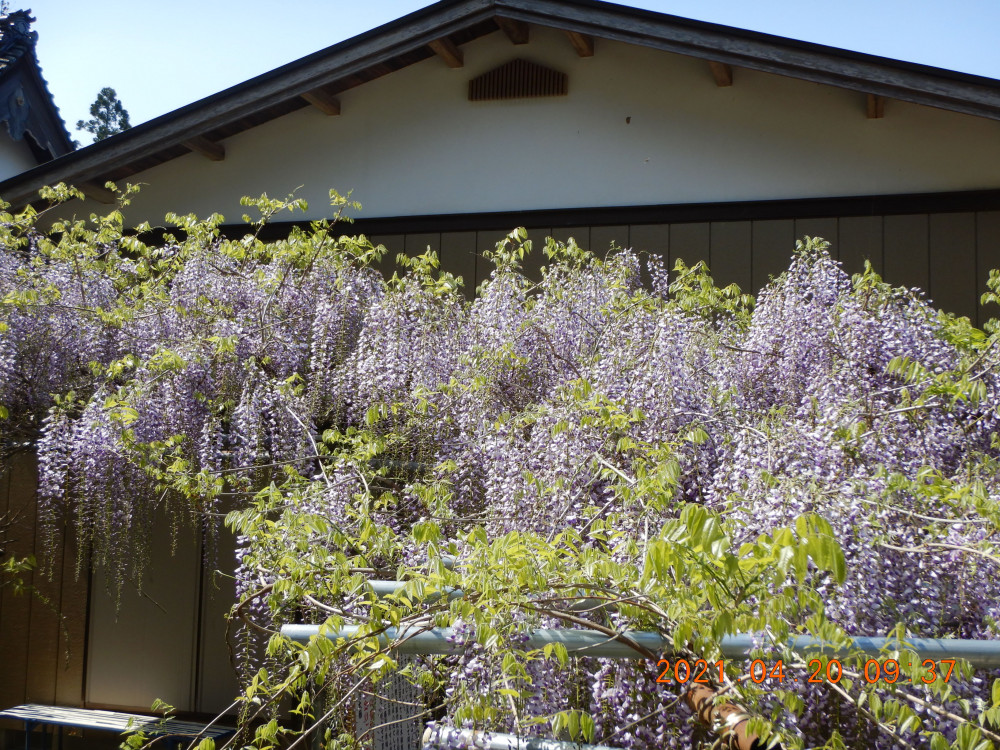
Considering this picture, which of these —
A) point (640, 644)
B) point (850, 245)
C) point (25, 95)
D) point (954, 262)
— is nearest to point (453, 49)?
point (850, 245)

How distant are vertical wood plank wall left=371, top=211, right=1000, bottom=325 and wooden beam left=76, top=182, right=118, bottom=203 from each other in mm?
A: 2535

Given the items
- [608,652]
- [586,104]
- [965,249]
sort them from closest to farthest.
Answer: [608,652] → [965,249] → [586,104]

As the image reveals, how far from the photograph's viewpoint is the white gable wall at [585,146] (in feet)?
14.3

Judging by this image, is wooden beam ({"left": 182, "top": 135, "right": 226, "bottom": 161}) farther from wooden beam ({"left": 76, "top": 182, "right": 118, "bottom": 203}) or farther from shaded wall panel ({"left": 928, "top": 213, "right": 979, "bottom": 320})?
shaded wall panel ({"left": 928, "top": 213, "right": 979, "bottom": 320})

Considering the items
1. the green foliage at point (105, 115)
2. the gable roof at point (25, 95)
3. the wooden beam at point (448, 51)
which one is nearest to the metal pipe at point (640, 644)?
the wooden beam at point (448, 51)

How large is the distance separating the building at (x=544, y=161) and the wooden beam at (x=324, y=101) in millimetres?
12

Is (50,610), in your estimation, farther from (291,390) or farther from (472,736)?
(472,736)

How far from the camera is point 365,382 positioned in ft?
12.2

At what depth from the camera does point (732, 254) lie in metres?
4.55

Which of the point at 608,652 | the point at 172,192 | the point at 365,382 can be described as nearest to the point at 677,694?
the point at 608,652

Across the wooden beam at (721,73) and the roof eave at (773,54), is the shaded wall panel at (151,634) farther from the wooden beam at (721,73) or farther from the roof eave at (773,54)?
the wooden beam at (721,73)

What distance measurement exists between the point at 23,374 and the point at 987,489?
4051mm

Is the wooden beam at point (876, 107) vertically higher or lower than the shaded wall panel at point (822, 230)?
higher

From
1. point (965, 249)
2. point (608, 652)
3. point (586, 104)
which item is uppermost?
point (586, 104)
